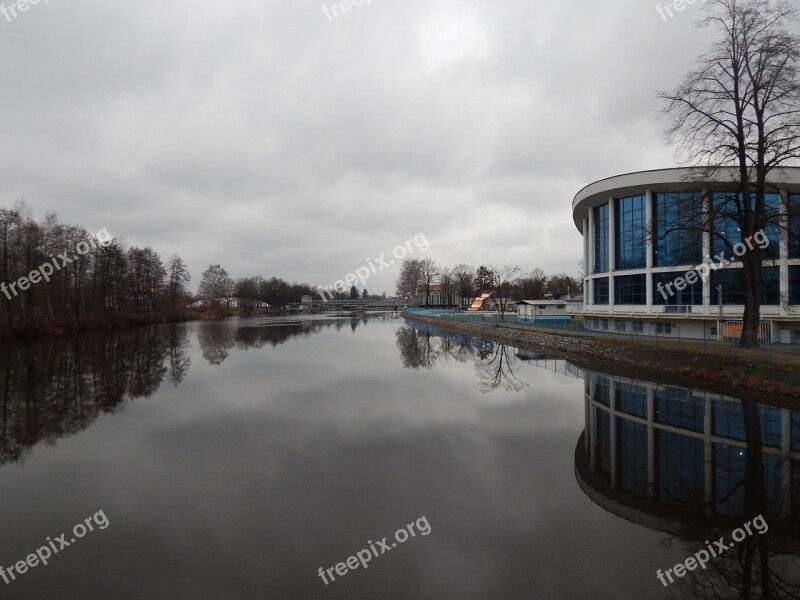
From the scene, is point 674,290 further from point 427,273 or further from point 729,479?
point 427,273

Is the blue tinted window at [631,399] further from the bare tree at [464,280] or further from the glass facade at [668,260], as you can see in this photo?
the bare tree at [464,280]

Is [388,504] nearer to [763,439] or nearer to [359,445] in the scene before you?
[359,445]

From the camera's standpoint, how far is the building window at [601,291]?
3454cm

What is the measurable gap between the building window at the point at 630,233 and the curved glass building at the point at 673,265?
80 millimetres

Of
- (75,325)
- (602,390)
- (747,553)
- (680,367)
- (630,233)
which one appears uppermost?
(630,233)

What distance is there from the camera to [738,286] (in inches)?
1042

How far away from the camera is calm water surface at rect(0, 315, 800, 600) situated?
5.11 meters

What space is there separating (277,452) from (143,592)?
470cm

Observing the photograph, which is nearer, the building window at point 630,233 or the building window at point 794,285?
the building window at point 794,285

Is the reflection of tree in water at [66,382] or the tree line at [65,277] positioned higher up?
the tree line at [65,277]

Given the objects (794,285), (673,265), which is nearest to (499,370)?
(673,265)

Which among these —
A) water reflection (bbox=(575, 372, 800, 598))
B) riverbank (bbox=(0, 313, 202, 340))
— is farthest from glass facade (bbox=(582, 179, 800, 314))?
riverbank (bbox=(0, 313, 202, 340))

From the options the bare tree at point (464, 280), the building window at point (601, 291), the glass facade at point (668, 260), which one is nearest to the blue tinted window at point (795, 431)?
the glass facade at point (668, 260)

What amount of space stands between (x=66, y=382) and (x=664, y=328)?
3642cm
